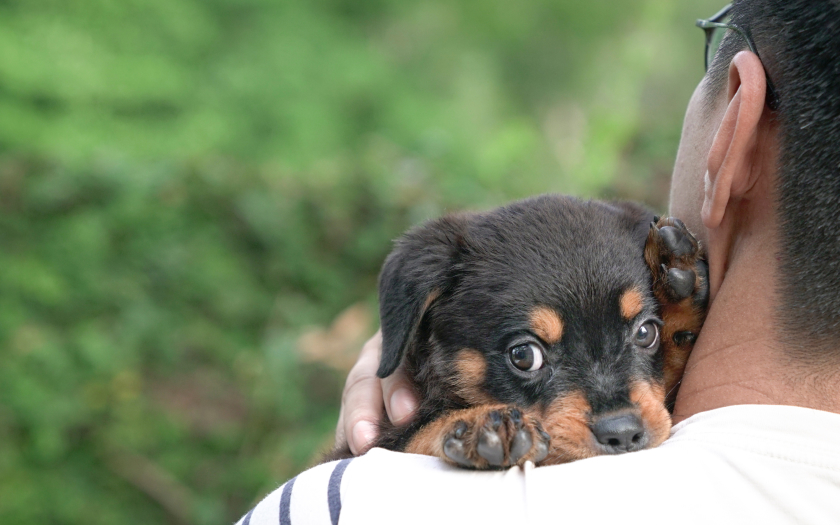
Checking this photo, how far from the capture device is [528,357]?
2.37m

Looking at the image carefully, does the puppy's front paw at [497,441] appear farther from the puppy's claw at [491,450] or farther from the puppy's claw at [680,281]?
the puppy's claw at [680,281]

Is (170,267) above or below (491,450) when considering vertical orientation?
above

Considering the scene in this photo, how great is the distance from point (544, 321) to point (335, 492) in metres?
0.90

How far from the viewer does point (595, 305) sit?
2361 mm

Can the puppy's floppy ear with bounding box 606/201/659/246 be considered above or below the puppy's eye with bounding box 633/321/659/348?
above

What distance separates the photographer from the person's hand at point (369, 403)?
105 inches

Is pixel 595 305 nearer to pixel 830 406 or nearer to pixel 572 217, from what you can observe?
pixel 572 217

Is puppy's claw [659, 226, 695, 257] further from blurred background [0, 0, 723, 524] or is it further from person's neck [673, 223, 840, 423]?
blurred background [0, 0, 723, 524]

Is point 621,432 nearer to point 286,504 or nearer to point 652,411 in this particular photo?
point 652,411

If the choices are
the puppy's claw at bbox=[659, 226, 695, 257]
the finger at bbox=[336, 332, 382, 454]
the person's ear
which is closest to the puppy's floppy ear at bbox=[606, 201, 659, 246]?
the puppy's claw at bbox=[659, 226, 695, 257]

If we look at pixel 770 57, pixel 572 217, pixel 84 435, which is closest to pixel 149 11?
pixel 84 435

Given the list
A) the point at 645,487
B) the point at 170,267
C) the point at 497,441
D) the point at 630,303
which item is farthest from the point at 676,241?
the point at 170,267

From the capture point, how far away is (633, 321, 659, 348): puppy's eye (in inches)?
96.1

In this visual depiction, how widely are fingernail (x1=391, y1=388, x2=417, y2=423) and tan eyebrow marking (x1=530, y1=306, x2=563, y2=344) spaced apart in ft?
1.88
